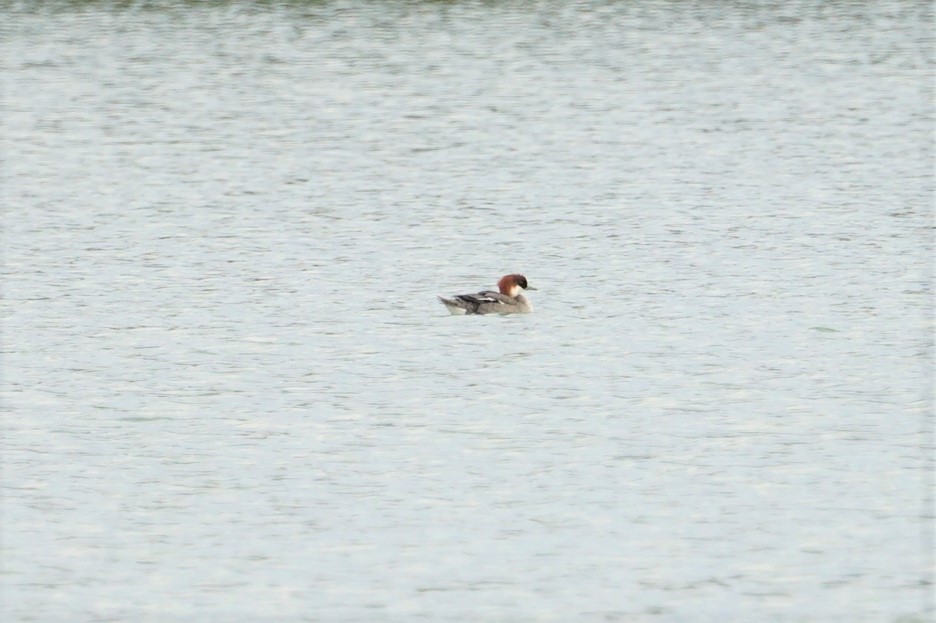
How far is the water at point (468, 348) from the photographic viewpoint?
10.3 metres

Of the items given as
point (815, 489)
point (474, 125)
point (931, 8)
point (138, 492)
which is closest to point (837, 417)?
point (815, 489)

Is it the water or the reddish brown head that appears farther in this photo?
the reddish brown head

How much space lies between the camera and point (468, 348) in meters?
15.7

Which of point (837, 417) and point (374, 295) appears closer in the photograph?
point (837, 417)

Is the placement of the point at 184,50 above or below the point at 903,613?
below

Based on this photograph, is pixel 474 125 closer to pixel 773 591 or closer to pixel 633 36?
pixel 633 36

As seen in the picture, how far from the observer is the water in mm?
10305

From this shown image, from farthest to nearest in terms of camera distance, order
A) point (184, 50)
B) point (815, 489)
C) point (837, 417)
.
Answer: point (184, 50) < point (837, 417) < point (815, 489)

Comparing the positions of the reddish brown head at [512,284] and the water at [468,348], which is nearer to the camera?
the water at [468,348]

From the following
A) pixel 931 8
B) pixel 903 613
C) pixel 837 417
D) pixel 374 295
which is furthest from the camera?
pixel 931 8

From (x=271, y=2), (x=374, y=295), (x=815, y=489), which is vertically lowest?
(x=271, y=2)

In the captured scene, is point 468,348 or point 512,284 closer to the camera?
point 468,348

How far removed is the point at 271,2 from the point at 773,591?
3483 centimetres

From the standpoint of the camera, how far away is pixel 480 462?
12.3m
